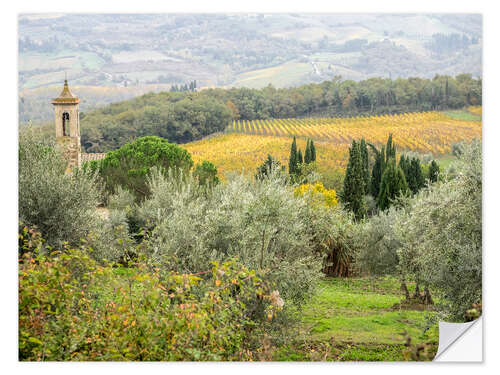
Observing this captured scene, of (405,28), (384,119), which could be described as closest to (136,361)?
(384,119)

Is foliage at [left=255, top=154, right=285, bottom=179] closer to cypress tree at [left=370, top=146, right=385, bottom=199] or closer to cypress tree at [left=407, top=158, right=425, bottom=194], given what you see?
cypress tree at [left=370, top=146, right=385, bottom=199]

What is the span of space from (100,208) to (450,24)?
6273mm

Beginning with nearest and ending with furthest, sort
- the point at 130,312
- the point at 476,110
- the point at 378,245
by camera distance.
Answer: the point at 130,312, the point at 476,110, the point at 378,245

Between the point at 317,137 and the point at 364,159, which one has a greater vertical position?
the point at 317,137

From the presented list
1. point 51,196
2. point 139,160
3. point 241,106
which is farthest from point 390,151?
point 51,196

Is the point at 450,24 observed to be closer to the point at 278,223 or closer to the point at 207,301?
the point at 278,223

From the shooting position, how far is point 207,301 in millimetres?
6344

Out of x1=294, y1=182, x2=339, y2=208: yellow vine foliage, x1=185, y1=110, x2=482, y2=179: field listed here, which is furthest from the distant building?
x1=294, y1=182, x2=339, y2=208: yellow vine foliage

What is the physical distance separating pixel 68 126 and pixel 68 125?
0.05ft

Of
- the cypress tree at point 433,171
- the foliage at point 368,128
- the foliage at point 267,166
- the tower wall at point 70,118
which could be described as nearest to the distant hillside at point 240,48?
the tower wall at point 70,118

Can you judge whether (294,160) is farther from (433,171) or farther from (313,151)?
(433,171)

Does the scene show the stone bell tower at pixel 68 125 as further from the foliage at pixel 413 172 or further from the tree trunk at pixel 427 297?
the tree trunk at pixel 427 297

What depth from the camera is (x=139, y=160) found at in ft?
30.4

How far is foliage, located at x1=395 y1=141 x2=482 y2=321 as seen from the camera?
711 cm
